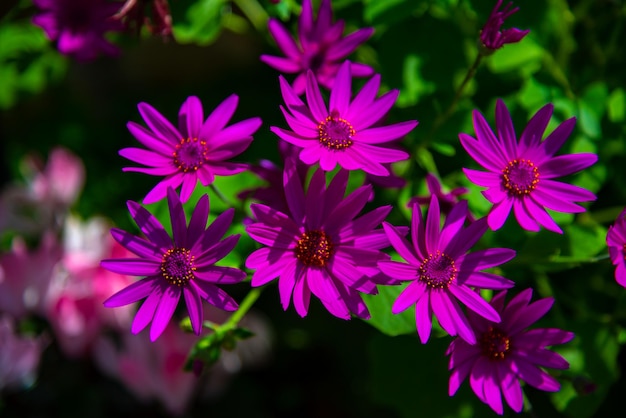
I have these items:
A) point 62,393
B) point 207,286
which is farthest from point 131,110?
point 207,286

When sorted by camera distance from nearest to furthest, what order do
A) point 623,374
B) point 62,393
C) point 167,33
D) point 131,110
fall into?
point 167,33
point 623,374
point 62,393
point 131,110

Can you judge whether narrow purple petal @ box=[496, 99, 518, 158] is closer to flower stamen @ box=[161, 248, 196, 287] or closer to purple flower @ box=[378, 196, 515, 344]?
purple flower @ box=[378, 196, 515, 344]

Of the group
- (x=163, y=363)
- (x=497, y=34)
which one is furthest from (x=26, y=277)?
(x=497, y=34)

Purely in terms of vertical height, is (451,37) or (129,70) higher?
(129,70)

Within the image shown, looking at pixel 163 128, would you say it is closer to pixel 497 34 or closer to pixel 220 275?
pixel 220 275

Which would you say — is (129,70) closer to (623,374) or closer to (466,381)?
(466,381)
